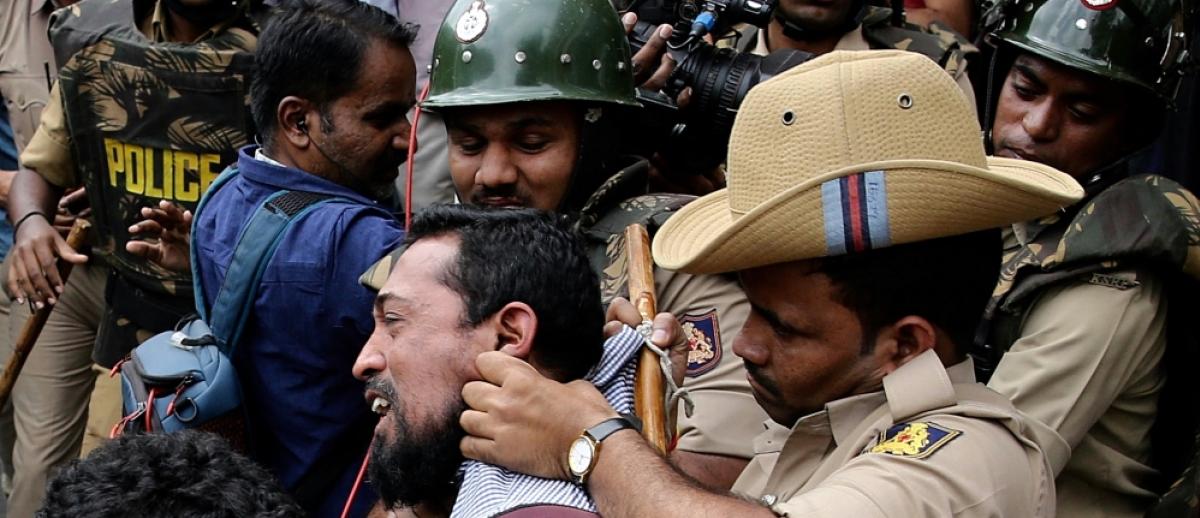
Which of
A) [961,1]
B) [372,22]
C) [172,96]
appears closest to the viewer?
[372,22]

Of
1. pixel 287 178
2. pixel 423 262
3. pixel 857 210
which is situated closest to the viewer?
pixel 857 210

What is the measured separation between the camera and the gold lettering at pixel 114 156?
454 cm

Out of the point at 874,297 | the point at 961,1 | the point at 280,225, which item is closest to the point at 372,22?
the point at 280,225

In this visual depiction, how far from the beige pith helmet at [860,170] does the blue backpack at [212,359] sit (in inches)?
52.3

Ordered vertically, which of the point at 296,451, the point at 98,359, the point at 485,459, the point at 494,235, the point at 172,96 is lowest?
the point at 98,359

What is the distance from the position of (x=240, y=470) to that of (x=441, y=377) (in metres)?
0.39

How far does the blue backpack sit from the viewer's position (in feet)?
10.3

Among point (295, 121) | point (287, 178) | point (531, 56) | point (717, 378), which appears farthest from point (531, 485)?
point (295, 121)

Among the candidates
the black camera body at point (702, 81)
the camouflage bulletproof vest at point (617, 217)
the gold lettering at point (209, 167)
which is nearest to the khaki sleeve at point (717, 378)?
the camouflage bulletproof vest at point (617, 217)

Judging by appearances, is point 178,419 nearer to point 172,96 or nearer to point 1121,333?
point 172,96

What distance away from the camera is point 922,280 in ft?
7.61

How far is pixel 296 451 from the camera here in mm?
3377

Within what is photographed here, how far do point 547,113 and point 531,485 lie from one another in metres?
1.29

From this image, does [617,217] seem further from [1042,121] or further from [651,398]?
[1042,121]
